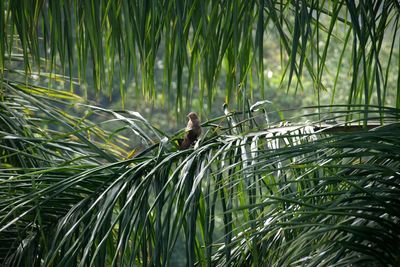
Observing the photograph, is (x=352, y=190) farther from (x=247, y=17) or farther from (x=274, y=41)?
(x=274, y=41)

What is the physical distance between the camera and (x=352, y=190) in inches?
58.6

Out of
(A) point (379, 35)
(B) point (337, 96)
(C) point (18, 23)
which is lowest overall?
(B) point (337, 96)

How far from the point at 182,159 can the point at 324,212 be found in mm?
728

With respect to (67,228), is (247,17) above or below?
above

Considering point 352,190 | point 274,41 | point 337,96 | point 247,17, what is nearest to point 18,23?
point 247,17

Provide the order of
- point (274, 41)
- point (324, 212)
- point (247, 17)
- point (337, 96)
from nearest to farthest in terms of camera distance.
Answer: point (324, 212)
point (247, 17)
point (337, 96)
point (274, 41)

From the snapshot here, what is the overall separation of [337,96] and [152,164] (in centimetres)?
796

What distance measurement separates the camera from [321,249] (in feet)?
4.96

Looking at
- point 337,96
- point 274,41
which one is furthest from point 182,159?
point 274,41

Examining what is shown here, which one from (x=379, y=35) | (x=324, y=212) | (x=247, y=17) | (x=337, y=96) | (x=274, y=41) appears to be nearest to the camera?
(x=324, y=212)

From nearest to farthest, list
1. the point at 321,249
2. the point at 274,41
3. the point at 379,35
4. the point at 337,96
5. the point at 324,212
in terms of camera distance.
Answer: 1. the point at 324,212
2. the point at 321,249
3. the point at 379,35
4. the point at 337,96
5. the point at 274,41

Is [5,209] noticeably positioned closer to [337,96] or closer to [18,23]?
[18,23]

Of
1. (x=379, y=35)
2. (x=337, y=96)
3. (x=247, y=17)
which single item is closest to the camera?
(x=247, y=17)

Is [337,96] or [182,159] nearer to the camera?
[182,159]
